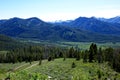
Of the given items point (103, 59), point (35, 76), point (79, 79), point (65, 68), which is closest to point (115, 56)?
point (103, 59)

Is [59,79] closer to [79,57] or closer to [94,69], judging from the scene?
[94,69]

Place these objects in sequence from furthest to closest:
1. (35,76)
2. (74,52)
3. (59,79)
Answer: (74,52), (59,79), (35,76)

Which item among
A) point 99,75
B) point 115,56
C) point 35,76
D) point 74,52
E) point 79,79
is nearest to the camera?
point 35,76

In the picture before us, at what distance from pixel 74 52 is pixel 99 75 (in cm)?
7729

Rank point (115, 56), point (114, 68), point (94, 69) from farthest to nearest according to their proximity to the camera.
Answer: point (115, 56) < point (114, 68) < point (94, 69)

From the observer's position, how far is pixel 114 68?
12194cm

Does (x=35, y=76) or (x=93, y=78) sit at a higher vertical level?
(x=35, y=76)

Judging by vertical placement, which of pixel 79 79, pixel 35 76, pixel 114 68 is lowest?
pixel 114 68

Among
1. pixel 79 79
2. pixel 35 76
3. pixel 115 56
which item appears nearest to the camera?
pixel 35 76

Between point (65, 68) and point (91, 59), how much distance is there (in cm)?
2739

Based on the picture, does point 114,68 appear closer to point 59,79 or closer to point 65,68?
point 65,68

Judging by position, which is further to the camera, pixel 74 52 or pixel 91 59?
pixel 74 52

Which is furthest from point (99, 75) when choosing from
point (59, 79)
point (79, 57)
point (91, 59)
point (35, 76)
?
point (35, 76)

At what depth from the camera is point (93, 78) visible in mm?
90938
